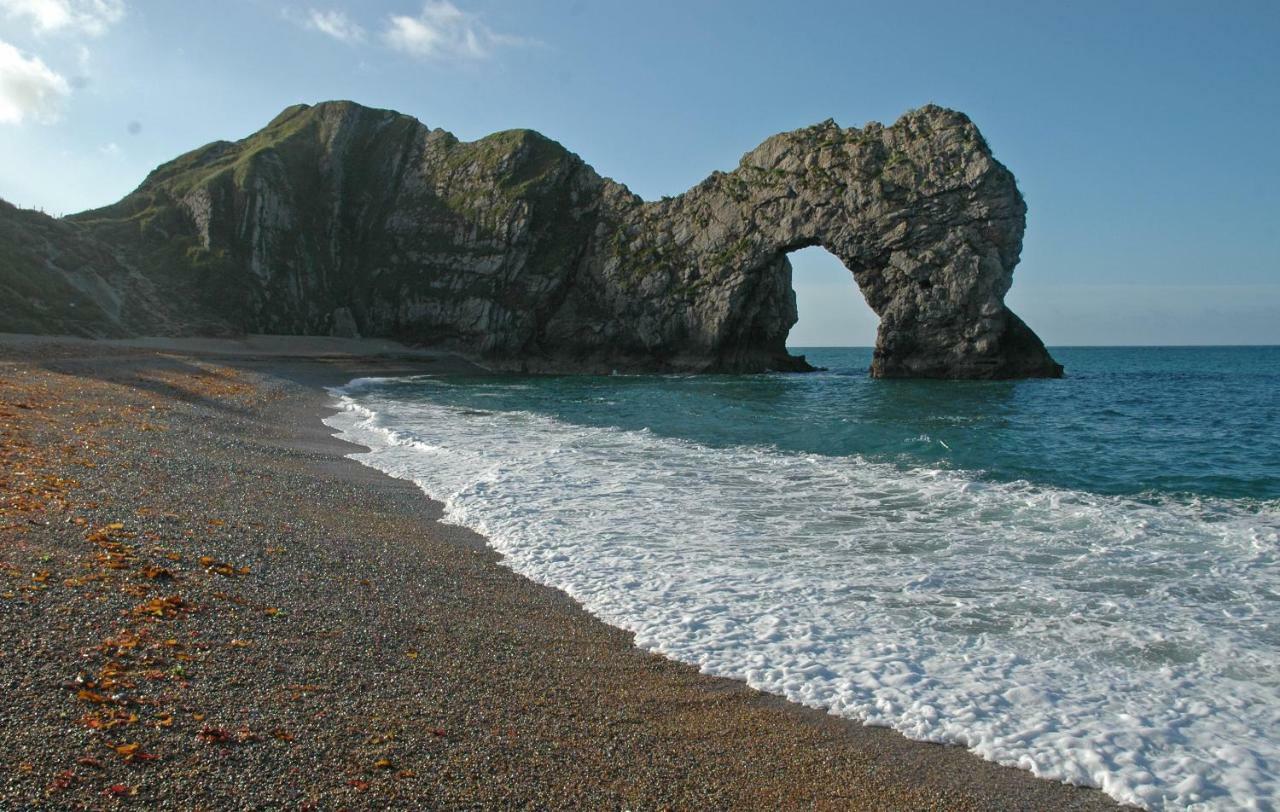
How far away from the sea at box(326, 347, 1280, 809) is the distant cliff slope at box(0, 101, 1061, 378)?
3074 cm

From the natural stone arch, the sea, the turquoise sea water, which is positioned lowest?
the sea

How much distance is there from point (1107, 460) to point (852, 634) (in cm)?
1506

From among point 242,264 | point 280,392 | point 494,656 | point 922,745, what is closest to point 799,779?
point 922,745

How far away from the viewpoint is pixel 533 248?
226 ft

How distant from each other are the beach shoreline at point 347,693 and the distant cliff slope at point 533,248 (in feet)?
157

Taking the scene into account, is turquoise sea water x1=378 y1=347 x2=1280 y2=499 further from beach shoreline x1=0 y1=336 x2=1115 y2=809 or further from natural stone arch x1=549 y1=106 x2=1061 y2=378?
beach shoreline x1=0 y1=336 x2=1115 y2=809

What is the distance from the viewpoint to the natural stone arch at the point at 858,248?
171ft

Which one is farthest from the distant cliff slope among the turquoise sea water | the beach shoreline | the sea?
the beach shoreline

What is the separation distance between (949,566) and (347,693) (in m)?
7.71

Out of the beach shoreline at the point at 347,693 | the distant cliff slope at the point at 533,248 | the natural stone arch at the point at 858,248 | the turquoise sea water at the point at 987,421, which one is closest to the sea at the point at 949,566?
the turquoise sea water at the point at 987,421

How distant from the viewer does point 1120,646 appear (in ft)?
24.7

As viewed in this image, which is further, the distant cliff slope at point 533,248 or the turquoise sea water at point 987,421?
the distant cliff slope at point 533,248

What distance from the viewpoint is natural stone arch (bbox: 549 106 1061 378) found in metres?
52.0

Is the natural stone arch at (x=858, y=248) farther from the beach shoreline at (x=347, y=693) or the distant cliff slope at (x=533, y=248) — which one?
the beach shoreline at (x=347, y=693)
